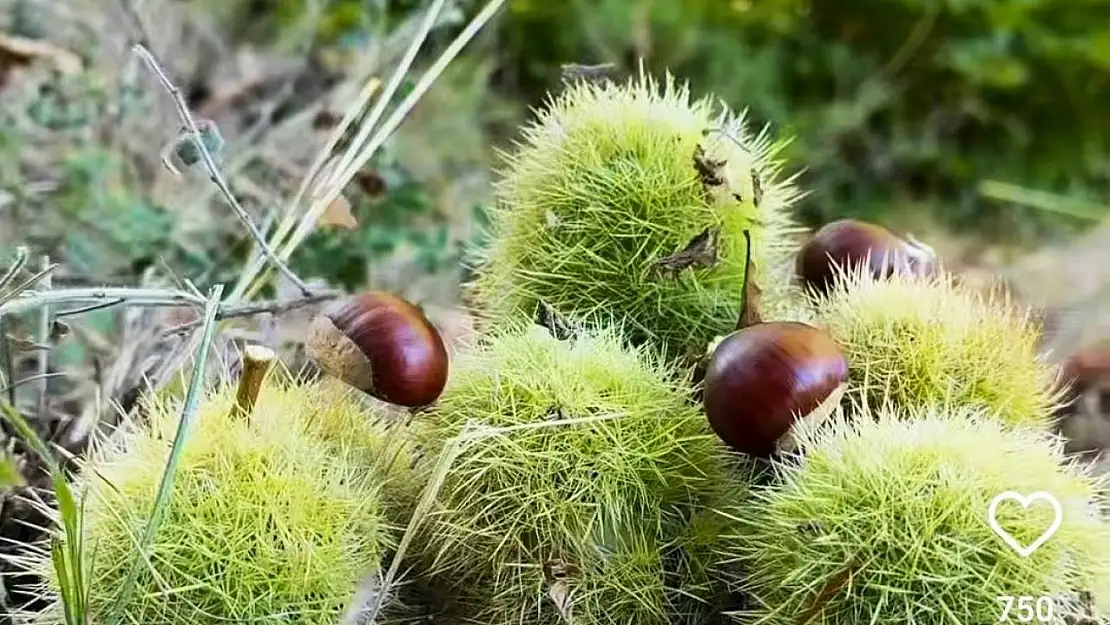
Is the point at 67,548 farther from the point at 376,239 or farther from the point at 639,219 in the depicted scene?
the point at 376,239

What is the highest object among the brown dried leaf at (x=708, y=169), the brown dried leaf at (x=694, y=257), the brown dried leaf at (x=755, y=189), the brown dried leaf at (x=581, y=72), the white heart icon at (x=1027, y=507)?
the brown dried leaf at (x=581, y=72)

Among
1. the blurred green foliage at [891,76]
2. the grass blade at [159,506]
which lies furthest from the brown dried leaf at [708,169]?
the blurred green foliage at [891,76]

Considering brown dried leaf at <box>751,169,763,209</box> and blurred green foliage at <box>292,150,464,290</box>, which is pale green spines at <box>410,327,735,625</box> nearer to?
brown dried leaf at <box>751,169,763,209</box>

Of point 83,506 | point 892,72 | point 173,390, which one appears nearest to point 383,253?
point 173,390

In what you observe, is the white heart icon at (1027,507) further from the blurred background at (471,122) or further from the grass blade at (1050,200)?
the grass blade at (1050,200)

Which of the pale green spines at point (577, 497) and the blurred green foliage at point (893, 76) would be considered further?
the blurred green foliage at point (893, 76)

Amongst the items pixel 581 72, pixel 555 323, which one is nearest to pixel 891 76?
pixel 581 72

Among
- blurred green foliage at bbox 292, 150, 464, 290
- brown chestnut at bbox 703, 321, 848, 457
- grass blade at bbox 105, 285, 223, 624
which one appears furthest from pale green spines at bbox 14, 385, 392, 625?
blurred green foliage at bbox 292, 150, 464, 290
